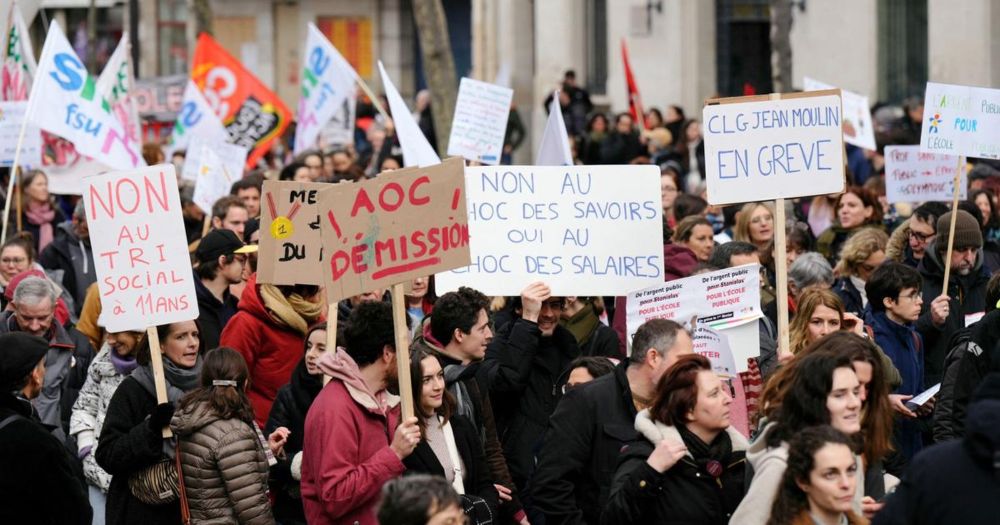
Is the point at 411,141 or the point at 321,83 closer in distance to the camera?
the point at 411,141

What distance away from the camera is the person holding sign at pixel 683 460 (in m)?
6.17

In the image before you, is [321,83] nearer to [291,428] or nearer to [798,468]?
[291,428]

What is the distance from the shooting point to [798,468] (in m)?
5.59

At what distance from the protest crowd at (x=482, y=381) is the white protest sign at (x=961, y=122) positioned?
0.40m

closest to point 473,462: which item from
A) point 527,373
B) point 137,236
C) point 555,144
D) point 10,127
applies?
point 527,373

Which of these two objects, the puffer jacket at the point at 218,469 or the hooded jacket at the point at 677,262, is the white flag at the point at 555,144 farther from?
the puffer jacket at the point at 218,469

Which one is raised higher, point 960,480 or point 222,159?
point 222,159

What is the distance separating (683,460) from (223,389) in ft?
6.64

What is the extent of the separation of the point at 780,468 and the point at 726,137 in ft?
8.68

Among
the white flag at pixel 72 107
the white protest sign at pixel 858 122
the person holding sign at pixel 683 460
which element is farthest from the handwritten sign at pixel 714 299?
the white protest sign at pixel 858 122

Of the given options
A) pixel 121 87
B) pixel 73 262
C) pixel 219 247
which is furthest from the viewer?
pixel 121 87

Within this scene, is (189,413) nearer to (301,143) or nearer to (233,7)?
(301,143)

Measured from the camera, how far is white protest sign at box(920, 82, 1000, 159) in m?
10.6

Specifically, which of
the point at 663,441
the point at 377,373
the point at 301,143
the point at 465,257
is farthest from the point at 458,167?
the point at 301,143
